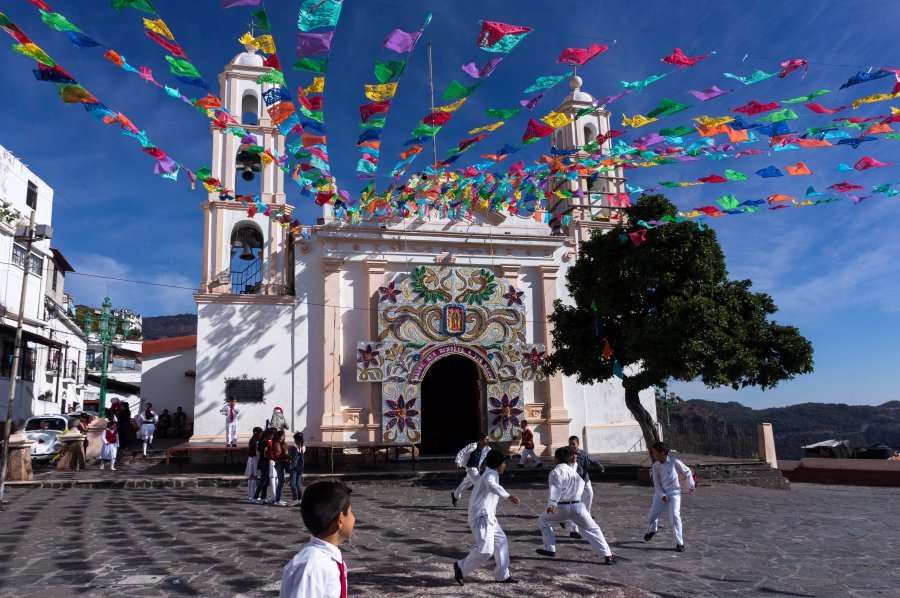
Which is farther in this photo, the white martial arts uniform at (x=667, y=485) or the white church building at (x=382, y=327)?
the white church building at (x=382, y=327)

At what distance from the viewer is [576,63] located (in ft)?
29.9

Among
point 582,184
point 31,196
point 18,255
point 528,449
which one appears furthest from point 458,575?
point 31,196

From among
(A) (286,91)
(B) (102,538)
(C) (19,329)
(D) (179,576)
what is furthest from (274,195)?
(D) (179,576)

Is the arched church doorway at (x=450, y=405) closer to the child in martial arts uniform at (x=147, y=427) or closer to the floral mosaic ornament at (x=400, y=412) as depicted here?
the floral mosaic ornament at (x=400, y=412)

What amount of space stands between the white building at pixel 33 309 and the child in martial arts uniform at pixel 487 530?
66.4 feet

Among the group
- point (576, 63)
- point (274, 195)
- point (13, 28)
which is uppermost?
point (274, 195)

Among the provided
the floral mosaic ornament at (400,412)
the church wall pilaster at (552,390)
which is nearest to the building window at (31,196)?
the floral mosaic ornament at (400,412)

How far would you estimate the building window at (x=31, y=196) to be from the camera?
26061 mm

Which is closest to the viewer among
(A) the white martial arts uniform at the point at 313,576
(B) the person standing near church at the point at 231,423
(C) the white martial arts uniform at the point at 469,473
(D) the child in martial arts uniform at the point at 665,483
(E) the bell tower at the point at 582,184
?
(A) the white martial arts uniform at the point at 313,576

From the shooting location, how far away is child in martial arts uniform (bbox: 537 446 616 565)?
7.45 meters

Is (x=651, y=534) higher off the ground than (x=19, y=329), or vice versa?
(x=19, y=329)

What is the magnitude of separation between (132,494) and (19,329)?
4.05 metres

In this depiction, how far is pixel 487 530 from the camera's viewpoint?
6590 millimetres

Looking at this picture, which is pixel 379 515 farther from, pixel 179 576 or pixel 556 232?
pixel 556 232
